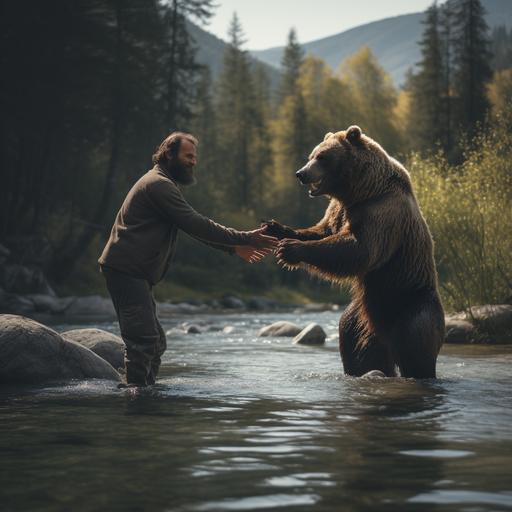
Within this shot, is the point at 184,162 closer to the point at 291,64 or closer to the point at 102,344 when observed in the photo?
the point at 102,344

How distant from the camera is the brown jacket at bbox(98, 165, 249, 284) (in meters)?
7.77

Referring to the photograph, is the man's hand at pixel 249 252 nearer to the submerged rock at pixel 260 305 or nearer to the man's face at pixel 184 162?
the man's face at pixel 184 162

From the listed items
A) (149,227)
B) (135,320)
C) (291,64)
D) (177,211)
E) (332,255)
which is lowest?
(135,320)

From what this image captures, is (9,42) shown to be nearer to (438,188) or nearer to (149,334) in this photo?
(438,188)

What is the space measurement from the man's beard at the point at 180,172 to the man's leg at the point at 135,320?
98 cm

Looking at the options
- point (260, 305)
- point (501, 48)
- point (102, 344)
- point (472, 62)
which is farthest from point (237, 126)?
point (501, 48)

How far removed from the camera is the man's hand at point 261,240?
8164mm

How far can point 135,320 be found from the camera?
7.83 meters

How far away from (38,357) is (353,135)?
3392mm

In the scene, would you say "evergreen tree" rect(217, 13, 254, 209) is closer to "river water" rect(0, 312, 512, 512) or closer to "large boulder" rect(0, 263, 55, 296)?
"large boulder" rect(0, 263, 55, 296)

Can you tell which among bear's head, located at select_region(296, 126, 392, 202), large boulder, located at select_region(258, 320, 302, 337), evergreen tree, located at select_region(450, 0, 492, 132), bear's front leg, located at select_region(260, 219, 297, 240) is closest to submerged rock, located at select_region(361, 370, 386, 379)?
bear's front leg, located at select_region(260, 219, 297, 240)

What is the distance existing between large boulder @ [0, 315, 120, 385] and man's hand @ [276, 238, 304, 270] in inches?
82.4

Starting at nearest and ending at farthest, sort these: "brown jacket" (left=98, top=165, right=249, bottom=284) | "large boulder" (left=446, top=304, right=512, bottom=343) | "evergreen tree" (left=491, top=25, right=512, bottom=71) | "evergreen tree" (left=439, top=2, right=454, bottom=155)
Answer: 1. "brown jacket" (left=98, top=165, right=249, bottom=284)
2. "large boulder" (left=446, top=304, right=512, bottom=343)
3. "evergreen tree" (left=439, top=2, right=454, bottom=155)
4. "evergreen tree" (left=491, top=25, right=512, bottom=71)

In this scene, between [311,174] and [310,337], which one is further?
[310,337]
